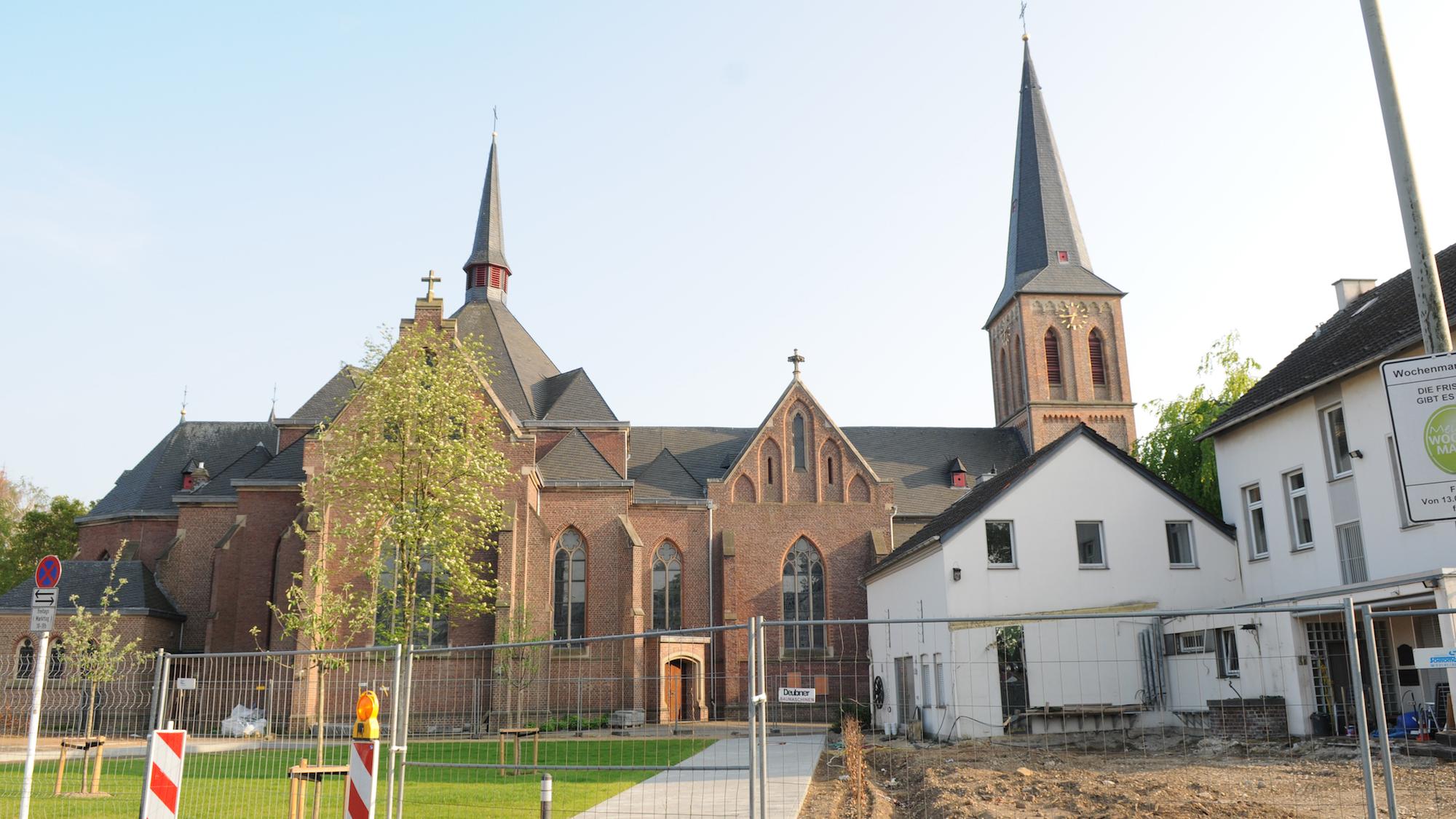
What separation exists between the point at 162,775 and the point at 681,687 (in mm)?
26157

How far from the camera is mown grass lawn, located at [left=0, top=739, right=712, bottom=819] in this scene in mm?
12797

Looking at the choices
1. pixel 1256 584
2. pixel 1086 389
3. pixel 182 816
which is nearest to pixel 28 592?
pixel 182 816

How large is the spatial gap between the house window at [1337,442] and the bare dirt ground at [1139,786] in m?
6.32

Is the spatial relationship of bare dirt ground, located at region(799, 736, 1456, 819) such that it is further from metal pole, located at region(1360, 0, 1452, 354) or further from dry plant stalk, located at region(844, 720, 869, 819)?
metal pole, located at region(1360, 0, 1452, 354)

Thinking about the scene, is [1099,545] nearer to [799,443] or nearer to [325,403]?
[799,443]

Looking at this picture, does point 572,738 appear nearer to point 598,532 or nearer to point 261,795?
point 261,795

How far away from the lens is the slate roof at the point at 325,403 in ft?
122

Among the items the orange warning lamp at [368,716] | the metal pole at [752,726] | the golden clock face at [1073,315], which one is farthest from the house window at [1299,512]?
the golden clock face at [1073,315]

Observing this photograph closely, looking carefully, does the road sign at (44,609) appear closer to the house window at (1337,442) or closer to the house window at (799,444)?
the house window at (1337,442)

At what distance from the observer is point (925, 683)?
25203 mm

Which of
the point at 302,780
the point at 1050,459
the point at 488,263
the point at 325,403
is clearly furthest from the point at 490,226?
the point at 302,780

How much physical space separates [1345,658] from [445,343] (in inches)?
794

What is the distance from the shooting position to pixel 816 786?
1467cm

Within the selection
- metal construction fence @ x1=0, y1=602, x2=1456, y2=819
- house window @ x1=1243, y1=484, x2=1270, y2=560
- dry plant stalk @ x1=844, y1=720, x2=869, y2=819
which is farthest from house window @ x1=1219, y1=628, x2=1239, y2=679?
dry plant stalk @ x1=844, y1=720, x2=869, y2=819
